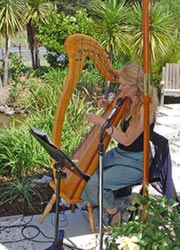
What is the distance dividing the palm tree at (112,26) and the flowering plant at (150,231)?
6.66 metres

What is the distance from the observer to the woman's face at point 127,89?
2.73 m

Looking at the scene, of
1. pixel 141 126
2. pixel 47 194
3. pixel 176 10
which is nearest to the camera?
pixel 141 126

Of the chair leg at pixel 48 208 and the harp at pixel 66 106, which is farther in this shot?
the chair leg at pixel 48 208

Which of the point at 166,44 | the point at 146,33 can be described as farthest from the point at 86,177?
the point at 166,44

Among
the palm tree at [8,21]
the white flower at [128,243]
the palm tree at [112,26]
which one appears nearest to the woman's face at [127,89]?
the white flower at [128,243]

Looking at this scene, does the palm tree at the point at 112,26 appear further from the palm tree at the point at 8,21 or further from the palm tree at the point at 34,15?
the palm tree at the point at 34,15

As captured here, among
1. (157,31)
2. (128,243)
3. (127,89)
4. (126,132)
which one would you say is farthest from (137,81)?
(157,31)

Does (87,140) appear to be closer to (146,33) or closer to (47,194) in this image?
(47,194)

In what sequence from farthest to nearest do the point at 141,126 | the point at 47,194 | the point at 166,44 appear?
1. the point at 166,44
2. the point at 47,194
3. the point at 141,126

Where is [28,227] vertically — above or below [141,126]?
below

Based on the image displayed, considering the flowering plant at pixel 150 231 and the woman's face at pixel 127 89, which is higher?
the woman's face at pixel 127 89

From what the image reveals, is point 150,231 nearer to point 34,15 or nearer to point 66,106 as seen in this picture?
point 66,106

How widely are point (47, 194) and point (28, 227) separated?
1.55 ft

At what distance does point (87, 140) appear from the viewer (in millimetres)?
3045
